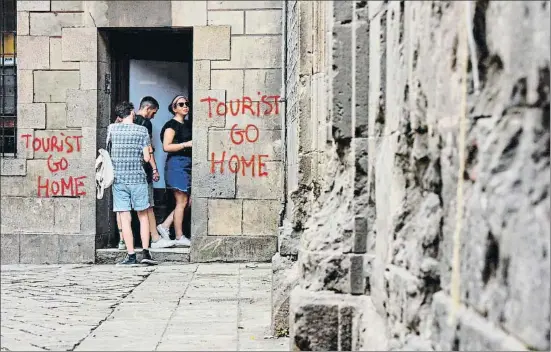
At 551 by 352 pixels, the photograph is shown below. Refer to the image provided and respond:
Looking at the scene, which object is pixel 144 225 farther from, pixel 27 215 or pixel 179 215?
pixel 27 215

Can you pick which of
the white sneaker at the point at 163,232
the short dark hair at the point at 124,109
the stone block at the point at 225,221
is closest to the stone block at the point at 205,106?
the short dark hair at the point at 124,109

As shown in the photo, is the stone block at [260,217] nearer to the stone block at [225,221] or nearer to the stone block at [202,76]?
the stone block at [225,221]

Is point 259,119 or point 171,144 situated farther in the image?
point 171,144

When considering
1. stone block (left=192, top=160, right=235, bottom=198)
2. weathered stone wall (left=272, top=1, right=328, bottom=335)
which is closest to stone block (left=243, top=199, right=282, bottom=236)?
stone block (left=192, top=160, right=235, bottom=198)

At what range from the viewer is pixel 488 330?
2438 mm

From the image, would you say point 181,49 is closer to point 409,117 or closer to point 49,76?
point 49,76

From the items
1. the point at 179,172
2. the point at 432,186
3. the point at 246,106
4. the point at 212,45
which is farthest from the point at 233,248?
the point at 432,186

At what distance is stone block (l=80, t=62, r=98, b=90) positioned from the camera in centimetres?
1085

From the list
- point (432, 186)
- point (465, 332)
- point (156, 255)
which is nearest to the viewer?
point (465, 332)

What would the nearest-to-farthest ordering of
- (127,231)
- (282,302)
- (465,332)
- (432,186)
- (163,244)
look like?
(465,332) < (432,186) < (282,302) < (127,231) < (163,244)

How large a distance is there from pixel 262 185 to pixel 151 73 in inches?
91.8

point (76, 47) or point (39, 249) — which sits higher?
point (76, 47)

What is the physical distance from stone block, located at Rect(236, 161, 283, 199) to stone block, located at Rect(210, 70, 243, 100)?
2.84ft

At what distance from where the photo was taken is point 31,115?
10.9 m
